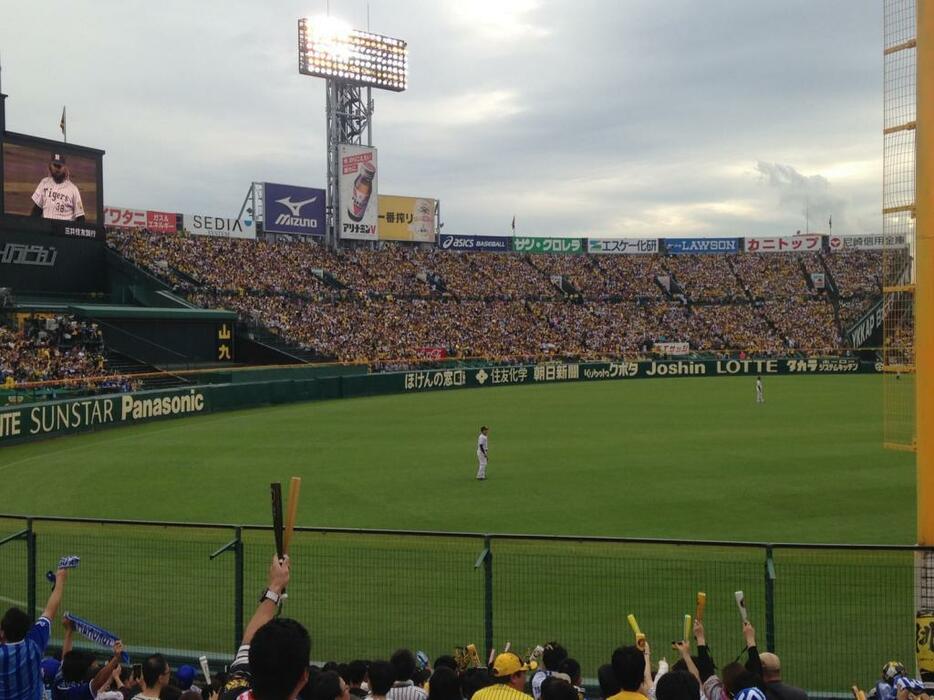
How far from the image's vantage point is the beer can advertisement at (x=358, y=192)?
7075 centimetres

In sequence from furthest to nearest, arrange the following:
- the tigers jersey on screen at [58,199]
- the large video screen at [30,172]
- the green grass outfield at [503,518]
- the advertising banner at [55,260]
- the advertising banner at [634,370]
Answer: the advertising banner at [634,370], the advertising banner at [55,260], the tigers jersey on screen at [58,199], the large video screen at [30,172], the green grass outfield at [503,518]

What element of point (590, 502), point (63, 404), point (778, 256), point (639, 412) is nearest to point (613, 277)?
point (778, 256)

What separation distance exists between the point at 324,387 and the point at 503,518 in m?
28.8

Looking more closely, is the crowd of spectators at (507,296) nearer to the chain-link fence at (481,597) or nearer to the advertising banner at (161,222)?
the advertising banner at (161,222)

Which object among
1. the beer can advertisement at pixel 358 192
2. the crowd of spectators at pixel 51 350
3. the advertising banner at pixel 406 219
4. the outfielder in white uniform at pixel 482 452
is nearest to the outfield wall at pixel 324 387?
the crowd of spectators at pixel 51 350

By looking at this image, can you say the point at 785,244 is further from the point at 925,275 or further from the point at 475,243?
the point at 925,275

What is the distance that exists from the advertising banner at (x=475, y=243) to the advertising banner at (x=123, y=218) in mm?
29345

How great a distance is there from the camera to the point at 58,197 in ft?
153

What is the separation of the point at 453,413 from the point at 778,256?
6434 cm

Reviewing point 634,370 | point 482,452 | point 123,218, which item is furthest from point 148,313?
point 634,370

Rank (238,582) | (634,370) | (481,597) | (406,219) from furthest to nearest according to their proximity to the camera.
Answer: (406,219), (634,370), (481,597), (238,582)

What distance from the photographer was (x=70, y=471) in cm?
2314

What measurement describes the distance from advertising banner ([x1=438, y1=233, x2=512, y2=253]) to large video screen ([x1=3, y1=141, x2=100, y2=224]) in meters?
41.3

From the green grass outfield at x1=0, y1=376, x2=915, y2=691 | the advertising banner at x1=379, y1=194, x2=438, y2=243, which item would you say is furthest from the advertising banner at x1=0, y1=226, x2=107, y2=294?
the advertising banner at x1=379, y1=194, x2=438, y2=243
